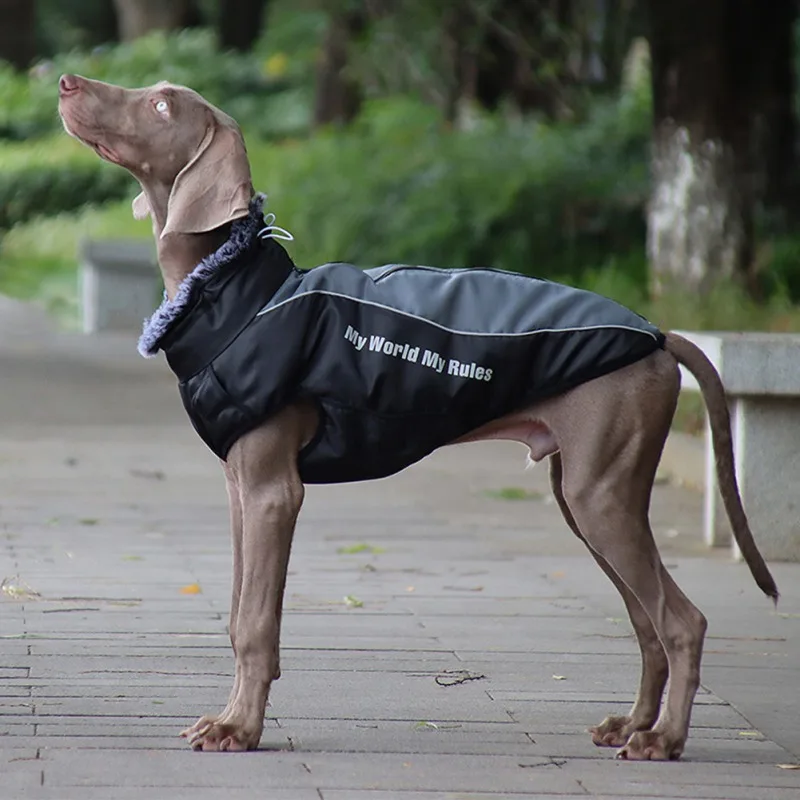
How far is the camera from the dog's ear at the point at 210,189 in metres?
4.87

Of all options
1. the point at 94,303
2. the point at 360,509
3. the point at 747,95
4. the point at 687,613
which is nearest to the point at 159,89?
the point at 687,613

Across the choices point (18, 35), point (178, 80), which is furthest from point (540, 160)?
point (18, 35)

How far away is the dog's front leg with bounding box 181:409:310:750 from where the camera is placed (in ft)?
15.6

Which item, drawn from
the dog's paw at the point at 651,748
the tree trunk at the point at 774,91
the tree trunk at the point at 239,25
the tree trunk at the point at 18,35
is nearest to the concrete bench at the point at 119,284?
the tree trunk at the point at 774,91

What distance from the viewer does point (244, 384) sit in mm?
4770

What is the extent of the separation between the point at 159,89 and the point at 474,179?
512 inches

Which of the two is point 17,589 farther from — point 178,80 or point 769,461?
point 178,80

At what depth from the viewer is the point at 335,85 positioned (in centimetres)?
2894

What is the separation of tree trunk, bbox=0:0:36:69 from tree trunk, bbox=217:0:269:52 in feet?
24.1

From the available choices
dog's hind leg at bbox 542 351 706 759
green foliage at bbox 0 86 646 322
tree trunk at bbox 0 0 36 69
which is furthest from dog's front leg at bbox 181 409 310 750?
tree trunk at bbox 0 0 36 69

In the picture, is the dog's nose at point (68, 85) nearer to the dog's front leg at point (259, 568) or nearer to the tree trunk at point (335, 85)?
the dog's front leg at point (259, 568)

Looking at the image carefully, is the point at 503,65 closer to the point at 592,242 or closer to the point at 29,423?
the point at 592,242

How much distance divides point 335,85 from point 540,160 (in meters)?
11.4

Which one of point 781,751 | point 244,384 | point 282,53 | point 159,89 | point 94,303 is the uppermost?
point 159,89
